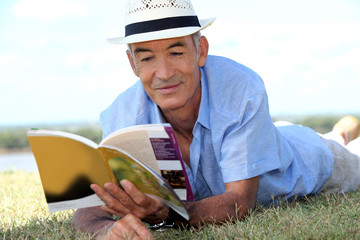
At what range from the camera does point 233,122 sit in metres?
2.81

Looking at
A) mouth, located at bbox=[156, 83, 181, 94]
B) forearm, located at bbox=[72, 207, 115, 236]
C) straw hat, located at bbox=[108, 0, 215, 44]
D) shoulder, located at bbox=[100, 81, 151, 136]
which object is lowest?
forearm, located at bbox=[72, 207, 115, 236]

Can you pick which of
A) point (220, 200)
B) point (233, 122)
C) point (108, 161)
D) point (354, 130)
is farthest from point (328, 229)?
point (354, 130)

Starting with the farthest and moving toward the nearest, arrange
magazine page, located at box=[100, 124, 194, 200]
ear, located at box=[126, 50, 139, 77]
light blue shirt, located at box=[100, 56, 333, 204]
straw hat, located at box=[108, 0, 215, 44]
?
ear, located at box=[126, 50, 139, 77]
light blue shirt, located at box=[100, 56, 333, 204]
straw hat, located at box=[108, 0, 215, 44]
magazine page, located at box=[100, 124, 194, 200]

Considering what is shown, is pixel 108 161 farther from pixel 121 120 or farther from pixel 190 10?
pixel 190 10

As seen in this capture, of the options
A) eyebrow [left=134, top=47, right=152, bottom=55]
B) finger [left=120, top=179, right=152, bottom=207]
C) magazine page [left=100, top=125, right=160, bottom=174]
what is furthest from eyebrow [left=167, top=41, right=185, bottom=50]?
finger [left=120, top=179, right=152, bottom=207]

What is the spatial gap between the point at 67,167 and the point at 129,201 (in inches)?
15.9

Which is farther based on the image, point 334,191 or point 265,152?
point 334,191

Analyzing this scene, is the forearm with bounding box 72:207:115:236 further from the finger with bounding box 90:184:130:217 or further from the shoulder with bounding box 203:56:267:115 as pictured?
the shoulder with bounding box 203:56:267:115

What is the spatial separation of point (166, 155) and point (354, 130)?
4.05m

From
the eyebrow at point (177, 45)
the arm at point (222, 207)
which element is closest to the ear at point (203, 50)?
the eyebrow at point (177, 45)

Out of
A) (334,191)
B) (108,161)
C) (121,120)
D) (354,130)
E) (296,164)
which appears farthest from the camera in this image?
(354,130)

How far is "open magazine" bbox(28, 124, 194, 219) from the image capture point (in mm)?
2156

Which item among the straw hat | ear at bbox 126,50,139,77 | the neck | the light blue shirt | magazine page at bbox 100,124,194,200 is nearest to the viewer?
magazine page at bbox 100,124,194,200

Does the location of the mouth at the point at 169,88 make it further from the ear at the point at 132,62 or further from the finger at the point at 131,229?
the finger at the point at 131,229
